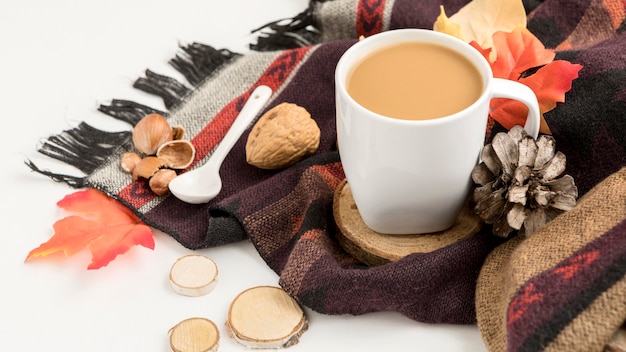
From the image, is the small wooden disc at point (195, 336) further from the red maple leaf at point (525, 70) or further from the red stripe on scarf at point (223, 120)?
the red maple leaf at point (525, 70)

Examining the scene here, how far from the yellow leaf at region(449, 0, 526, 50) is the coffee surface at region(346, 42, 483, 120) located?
25cm

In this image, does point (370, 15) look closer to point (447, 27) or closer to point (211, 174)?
point (447, 27)

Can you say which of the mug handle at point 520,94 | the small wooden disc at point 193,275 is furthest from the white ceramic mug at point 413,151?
the small wooden disc at point 193,275

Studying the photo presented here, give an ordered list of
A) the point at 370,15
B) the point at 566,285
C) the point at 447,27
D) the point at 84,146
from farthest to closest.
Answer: the point at 370,15, the point at 84,146, the point at 447,27, the point at 566,285

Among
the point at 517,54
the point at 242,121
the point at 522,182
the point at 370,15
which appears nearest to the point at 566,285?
the point at 522,182

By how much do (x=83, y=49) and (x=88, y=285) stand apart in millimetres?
598

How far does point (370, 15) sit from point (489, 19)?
0.27 m

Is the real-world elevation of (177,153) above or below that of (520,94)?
below

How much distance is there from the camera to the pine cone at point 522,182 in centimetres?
96

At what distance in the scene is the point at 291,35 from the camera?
1.50 metres

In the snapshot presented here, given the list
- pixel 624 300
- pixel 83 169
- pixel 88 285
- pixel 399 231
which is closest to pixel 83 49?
pixel 83 169

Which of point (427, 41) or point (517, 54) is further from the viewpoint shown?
point (517, 54)

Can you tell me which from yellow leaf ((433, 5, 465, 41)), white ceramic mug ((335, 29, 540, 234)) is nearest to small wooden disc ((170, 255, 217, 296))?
white ceramic mug ((335, 29, 540, 234))

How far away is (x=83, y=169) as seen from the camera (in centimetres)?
124
